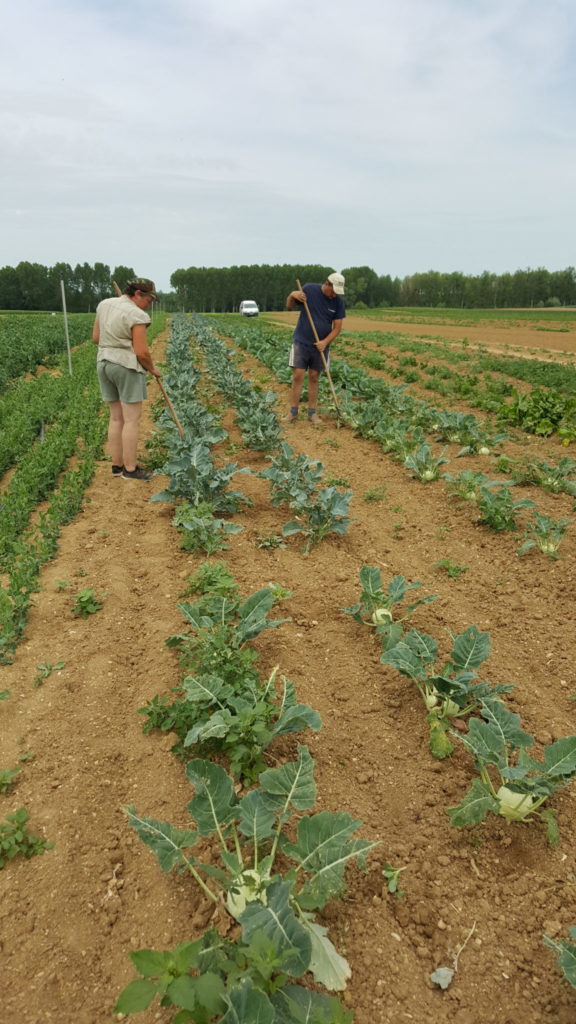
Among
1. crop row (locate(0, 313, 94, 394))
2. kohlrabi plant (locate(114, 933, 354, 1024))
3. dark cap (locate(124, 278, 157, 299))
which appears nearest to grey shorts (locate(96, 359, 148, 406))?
dark cap (locate(124, 278, 157, 299))

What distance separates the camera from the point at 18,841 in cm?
230

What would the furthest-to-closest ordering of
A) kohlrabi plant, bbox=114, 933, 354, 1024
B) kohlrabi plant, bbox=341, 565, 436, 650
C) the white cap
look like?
1. the white cap
2. kohlrabi plant, bbox=341, 565, 436, 650
3. kohlrabi plant, bbox=114, 933, 354, 1024

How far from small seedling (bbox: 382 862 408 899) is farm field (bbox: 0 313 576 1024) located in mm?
16

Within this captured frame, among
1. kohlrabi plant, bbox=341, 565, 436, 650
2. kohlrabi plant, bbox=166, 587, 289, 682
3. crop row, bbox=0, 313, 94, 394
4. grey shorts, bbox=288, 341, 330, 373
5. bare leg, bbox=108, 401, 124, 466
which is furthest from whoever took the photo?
crop row, bbox=0, 313, 94, 394

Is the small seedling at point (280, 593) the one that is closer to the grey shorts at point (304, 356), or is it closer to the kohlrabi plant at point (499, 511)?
the kohlrabi plant at point (499, 511)

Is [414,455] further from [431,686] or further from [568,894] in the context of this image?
[568,894]

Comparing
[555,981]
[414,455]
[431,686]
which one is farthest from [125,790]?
[414,455]

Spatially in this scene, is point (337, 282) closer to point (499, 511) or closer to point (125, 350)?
point (125, 350)

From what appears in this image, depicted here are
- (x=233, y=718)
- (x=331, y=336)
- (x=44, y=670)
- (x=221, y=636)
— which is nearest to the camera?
(x=233, y=718)

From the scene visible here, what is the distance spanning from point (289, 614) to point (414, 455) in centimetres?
345

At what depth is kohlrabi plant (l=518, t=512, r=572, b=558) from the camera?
459 centimetres

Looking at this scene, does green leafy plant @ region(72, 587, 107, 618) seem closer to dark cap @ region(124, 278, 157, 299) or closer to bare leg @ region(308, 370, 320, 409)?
dark cap @ region(124, 278, 157, 299)

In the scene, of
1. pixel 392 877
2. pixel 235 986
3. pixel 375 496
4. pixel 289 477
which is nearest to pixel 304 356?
pixel 375 496

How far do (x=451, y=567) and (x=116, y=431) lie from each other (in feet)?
12.3
